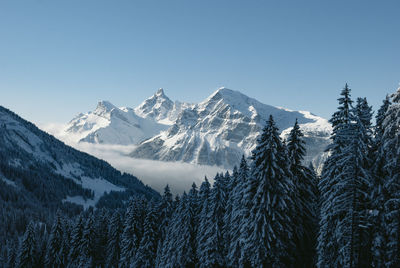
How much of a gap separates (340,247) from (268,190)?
7472 millimetres

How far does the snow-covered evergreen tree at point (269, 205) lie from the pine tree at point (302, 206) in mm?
2983

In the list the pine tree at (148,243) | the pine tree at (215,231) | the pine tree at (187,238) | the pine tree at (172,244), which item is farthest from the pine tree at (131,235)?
the pine tree at (215,231)

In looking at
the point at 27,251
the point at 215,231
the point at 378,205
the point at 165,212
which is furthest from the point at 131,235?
the point at 378,205

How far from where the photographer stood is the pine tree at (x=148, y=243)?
178ft

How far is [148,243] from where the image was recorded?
180 feet

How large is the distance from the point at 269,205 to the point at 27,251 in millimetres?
62863

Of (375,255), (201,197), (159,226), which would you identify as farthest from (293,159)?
(159,226)

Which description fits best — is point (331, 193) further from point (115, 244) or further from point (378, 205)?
point (115, 244)

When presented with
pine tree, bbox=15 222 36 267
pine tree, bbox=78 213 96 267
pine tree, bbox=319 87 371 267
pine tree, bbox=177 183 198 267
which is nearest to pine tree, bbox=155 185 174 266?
pine tree, bbox=177 183 198 267

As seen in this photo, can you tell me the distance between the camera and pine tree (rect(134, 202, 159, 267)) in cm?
5438

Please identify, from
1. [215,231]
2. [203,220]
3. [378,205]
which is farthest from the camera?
[203,220]

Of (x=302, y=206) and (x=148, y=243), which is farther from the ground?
(x=302, y=206)

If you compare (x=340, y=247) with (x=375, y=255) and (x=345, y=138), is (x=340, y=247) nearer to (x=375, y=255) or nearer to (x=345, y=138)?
(x=375, y=255)

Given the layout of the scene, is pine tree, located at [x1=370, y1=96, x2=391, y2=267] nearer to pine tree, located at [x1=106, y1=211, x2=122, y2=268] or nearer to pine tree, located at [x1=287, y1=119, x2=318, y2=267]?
pine tree, located at [x1=287, y1=119, x2=318, y2=267]
